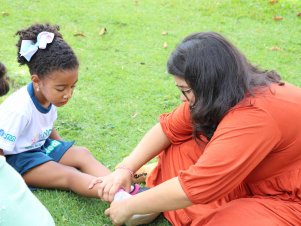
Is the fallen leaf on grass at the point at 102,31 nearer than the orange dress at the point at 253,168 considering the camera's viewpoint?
No

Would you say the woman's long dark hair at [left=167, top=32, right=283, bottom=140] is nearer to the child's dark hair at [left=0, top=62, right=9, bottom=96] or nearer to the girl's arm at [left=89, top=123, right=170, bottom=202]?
the girl's arm at [left=89, top=123, right=170, bottom=202]

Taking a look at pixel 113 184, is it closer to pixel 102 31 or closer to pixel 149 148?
pixel 149 148

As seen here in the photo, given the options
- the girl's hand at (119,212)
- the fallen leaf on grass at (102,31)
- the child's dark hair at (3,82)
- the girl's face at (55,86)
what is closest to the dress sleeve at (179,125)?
the girl's hand at (119,212)

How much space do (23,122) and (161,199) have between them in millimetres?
951

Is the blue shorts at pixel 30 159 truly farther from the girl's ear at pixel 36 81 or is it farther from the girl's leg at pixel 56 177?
the girl's ear at pixel 36 81

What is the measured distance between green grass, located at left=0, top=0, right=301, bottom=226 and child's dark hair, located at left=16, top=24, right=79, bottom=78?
660 millimetres

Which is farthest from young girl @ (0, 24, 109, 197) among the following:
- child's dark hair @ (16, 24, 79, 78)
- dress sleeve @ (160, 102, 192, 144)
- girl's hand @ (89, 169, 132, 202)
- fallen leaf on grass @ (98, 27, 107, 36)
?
fallen leaf on grass @ (98, 27, 107, 36)

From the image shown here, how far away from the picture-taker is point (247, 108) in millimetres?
1940

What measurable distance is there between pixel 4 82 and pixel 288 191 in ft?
4.85

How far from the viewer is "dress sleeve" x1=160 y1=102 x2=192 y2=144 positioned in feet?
7.91

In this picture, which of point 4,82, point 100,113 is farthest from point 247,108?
point 100,113

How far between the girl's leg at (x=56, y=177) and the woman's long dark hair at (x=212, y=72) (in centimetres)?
89

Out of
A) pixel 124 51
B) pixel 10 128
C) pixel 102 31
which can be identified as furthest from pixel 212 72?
pixel 102 31

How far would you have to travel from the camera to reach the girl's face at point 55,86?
8.76ft
